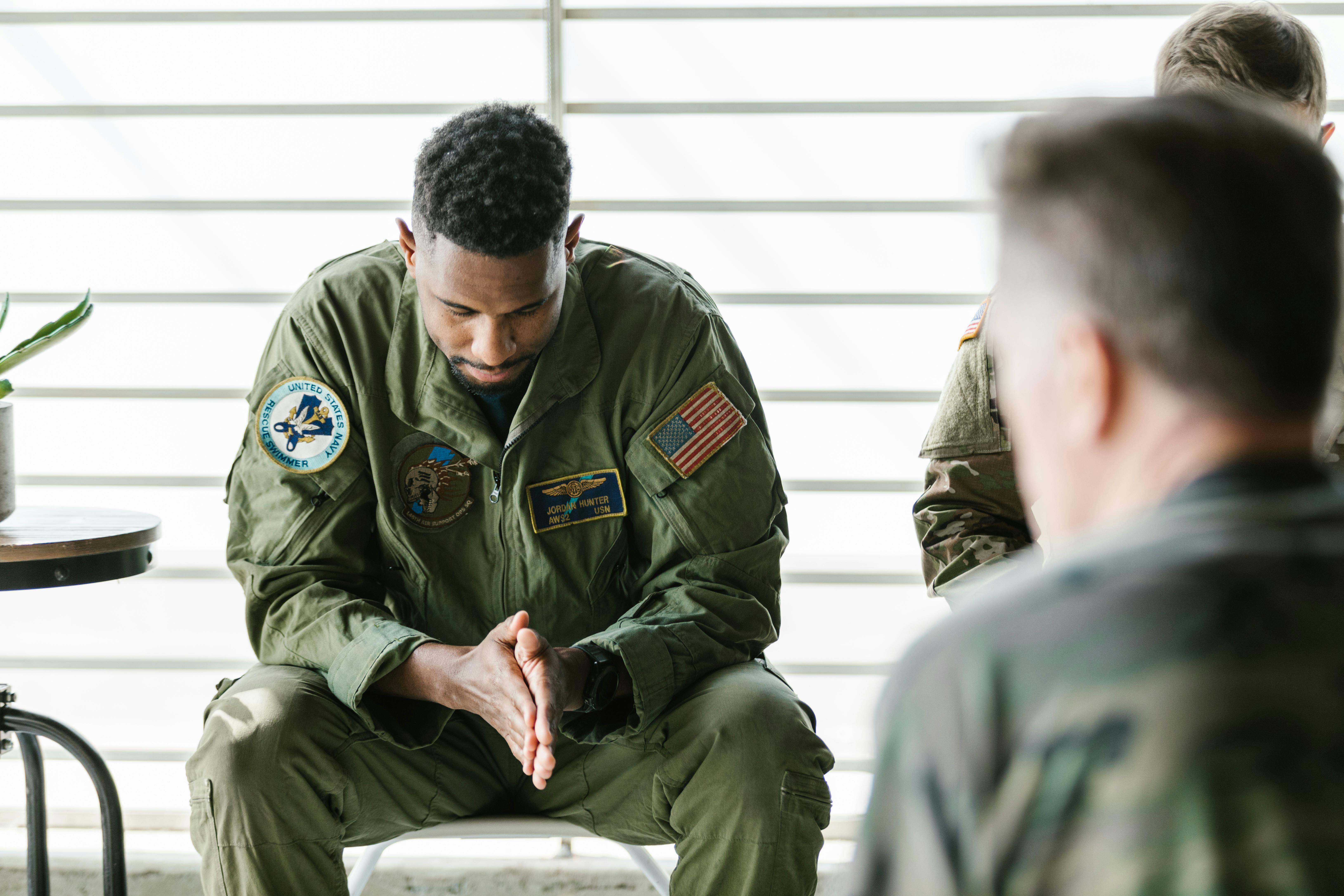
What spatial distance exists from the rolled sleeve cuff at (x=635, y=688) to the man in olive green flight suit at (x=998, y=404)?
0.46 m

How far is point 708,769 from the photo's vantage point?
5.33 feet

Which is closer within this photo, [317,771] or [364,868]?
[317,771]

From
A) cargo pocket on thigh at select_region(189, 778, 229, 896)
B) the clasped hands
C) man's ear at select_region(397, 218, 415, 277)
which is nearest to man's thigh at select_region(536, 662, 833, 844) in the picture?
the clasped hands

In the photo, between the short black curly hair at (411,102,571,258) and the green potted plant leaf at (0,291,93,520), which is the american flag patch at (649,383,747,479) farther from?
the green potted plant leaf at (0,291,93,520)

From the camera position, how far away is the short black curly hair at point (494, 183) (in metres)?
1.68

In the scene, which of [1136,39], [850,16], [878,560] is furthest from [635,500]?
[1136,39]

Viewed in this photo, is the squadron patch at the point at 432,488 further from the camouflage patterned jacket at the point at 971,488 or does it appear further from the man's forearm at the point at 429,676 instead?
the camouflage patterned jacket at the point at 971,488

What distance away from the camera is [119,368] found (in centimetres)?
247

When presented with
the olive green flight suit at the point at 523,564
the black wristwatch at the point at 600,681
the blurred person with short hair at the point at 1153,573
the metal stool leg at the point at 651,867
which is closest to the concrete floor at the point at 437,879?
the metal stool leg at the point at 651,867

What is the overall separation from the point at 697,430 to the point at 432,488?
460 millimetres

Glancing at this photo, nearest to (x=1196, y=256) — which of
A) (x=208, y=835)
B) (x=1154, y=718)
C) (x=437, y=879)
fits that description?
(x=1154, y=718)

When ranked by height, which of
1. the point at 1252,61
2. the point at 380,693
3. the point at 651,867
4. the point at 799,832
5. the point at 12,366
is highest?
the point at 1252,61

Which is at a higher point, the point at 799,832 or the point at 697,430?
the point at 697,430

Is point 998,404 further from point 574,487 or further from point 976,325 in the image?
point 574,487
